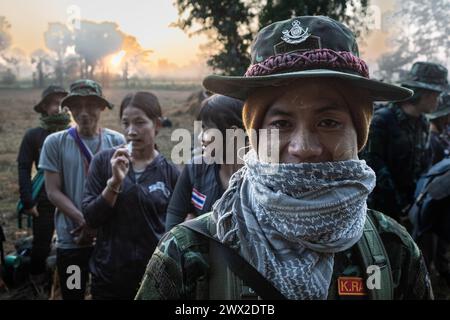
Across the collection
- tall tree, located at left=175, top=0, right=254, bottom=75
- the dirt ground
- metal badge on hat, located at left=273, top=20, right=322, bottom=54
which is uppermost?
tall tree, located at left=175, top=0, right=254, bottom=75

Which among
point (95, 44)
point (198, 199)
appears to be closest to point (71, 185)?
point (198, 199)

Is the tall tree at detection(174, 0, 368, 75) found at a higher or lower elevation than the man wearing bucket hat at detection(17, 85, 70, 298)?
higher

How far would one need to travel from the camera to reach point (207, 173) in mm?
2451

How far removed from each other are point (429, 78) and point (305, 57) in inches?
149

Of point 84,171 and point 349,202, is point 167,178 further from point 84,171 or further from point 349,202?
point 349,202

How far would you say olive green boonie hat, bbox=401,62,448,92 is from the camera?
442 cm

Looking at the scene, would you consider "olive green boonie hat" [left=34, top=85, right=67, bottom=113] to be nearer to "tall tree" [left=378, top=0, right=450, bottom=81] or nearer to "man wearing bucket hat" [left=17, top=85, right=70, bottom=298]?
"man wearing bucket hat" [left=17, top=85, right=70, bottom=298]

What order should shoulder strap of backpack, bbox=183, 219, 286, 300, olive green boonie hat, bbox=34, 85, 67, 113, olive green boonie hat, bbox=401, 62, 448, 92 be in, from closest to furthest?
1. shoulder strap of backpack, bbox=183, 219, 286, 300
2. olive green boonie hat, bbox=401, 62, 448, 92
3. olive green boonie hat, bbox=34, 85, 67, 113

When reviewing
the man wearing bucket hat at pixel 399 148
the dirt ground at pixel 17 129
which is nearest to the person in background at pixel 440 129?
the man wearing bucket hat at pixel 399 148

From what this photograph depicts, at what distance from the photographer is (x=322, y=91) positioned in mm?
1353

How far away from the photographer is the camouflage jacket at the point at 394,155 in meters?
4.20

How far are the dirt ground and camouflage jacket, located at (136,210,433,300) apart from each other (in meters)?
3.62

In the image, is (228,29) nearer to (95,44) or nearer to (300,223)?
(300,223)

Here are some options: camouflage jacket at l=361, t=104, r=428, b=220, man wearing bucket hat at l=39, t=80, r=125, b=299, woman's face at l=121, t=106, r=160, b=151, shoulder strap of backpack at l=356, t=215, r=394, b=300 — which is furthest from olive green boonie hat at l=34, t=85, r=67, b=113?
shoulder strap of backpack at l=356, t=215, r=394, b=300
